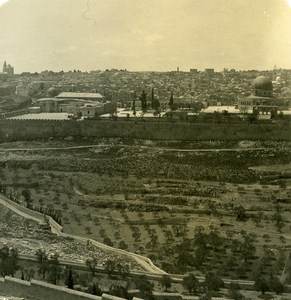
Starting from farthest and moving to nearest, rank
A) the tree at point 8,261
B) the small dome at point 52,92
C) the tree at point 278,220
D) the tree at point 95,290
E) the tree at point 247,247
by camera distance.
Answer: the small dome at point 52,92 → the tree at point 278,220 → the tree at point 247,247 → the tree at point 8,261 → the tree at point 95,290

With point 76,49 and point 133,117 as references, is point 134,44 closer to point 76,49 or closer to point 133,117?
point 76,49

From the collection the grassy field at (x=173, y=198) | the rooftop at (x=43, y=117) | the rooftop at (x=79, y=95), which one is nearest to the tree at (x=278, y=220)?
the grassy field at (x=173, y=198)

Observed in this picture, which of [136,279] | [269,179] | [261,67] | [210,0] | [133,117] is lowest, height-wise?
[136,279]

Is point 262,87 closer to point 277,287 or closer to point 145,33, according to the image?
point 145,33

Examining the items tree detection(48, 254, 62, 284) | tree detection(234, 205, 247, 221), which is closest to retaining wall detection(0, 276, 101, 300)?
tree detection(48, 254, 62, 284)

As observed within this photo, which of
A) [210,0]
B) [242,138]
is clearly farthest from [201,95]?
[210,0]

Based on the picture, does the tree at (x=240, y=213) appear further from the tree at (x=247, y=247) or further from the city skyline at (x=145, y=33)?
the city skyline at (x=145, y=33)

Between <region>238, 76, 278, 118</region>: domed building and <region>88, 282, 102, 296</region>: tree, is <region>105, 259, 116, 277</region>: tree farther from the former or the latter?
<region>238, 76, 278, 118</region>: domed building
